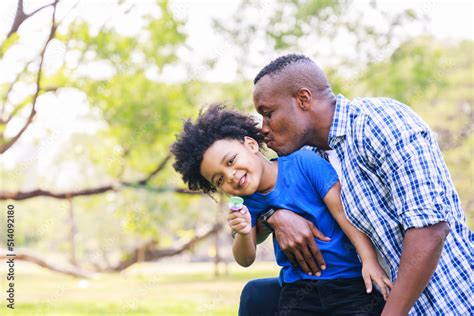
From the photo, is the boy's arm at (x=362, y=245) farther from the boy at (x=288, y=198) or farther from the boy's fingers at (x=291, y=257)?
the boy's fingers at (x=291, y=257)

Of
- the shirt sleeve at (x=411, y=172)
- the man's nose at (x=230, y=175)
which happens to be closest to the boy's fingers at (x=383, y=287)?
the shirt sleeve at (x=411, y=172)

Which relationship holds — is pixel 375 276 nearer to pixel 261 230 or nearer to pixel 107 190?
pixel 261 230

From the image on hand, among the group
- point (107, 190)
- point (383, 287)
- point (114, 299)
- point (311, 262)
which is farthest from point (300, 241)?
point (107, 190)

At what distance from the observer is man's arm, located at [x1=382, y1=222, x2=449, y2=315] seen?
2.11 meters

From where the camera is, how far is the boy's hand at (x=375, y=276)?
234cm

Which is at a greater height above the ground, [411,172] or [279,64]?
[279,64]

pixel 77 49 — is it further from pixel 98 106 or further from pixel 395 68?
pixel 395 68

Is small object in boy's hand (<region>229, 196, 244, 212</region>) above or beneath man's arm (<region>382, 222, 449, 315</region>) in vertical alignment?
above

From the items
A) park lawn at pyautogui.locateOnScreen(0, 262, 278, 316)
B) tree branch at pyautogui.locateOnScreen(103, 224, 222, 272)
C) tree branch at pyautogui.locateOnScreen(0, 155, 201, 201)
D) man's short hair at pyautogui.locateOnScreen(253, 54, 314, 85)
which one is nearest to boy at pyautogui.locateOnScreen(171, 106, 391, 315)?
man's short hair at pyautogui.locateOnScreen(253, 54, 314, 85)

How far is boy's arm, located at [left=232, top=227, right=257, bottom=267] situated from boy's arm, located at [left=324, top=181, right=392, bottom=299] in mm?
348

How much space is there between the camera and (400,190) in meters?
2.18

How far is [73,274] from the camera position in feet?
55.4

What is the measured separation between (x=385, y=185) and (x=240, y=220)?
0.53 m

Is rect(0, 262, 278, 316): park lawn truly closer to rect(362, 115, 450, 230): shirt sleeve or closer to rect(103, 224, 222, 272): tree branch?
rect(103, 224, 222, 272): tree branch
